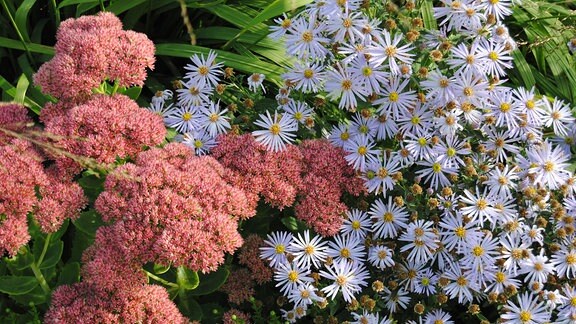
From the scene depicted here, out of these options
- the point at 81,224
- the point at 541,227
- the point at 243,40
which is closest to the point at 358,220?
the point at 541,227

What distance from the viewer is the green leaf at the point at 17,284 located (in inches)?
85.3

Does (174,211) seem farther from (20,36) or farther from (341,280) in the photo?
(20,36)

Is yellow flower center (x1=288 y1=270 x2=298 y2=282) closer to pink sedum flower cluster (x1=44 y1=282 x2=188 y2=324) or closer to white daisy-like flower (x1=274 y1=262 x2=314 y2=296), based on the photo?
white daisy-like flower (x1=274 y1=262 x2=314 y2=296)

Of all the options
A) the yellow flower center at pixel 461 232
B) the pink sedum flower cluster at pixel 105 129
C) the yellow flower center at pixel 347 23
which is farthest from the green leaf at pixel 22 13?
the yellow flower center at pixel 461 232

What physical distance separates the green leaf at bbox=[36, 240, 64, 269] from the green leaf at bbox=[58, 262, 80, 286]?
0.06 meters

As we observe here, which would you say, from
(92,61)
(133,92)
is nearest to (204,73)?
(133,92)

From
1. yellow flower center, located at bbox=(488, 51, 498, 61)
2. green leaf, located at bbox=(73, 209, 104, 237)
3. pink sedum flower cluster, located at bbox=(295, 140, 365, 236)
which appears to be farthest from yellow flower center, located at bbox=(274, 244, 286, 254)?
yellow flower center, located at bbox=(488, 51, 498, 61)

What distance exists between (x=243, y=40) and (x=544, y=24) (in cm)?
144

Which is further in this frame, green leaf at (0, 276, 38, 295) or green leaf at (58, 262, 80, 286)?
green leaf at (58, 262, 80, 286)

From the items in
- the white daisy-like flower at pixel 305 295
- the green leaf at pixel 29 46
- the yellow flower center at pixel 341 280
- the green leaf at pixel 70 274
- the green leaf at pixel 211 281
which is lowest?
the green leaf at pixel 70 274

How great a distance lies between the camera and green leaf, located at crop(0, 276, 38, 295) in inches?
85.3

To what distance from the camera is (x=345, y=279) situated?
93.4 inches

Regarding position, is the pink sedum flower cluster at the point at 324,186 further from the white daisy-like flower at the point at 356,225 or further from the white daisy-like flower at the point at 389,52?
the white daisy-like flower at the point at 389,52

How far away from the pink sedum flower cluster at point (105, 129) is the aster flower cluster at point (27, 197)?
0.24ft
